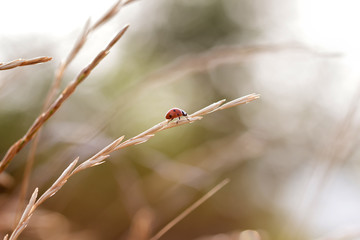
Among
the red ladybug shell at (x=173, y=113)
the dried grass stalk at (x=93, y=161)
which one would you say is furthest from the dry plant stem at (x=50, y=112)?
the red ladybug shell at (x=173, y=113)

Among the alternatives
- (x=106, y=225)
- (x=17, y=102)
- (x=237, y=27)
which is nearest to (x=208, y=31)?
(x=237, y=27)

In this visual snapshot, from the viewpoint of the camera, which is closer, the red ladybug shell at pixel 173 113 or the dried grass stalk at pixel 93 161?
the dried grass stalk at pixel 93 161

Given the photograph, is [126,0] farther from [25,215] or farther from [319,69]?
[319,69]

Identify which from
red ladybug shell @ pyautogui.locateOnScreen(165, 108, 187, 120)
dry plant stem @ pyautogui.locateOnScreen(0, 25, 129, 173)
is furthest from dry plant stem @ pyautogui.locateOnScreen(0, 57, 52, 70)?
red ladybug shell @ pyautogui.locateOnScreen(165, 108, 187, 120)

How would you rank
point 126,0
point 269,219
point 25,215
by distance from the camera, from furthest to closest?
1. point 269,219
2. point 126,0
3. point 25,215

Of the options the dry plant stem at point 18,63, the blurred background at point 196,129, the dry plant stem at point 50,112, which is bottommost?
the blurred background at point 196,129

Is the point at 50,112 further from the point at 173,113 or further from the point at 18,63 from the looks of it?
the point at 173,113

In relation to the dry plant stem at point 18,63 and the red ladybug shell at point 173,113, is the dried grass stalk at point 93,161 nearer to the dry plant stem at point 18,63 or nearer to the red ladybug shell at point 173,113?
the dry plant stem at point 18,63

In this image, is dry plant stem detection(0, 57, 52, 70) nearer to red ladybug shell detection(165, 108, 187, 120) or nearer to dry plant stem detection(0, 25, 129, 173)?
dry plant stem detection(0, 25, 129, 173)
